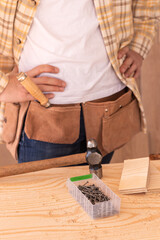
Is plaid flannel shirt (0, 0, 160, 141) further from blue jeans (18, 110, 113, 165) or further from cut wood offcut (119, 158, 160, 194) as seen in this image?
cut wood offcut (119, 158, 160, 194)

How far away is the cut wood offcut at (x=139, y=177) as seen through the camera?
1046 millimetres

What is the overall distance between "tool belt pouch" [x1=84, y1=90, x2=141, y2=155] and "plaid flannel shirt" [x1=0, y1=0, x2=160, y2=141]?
57 millimetres

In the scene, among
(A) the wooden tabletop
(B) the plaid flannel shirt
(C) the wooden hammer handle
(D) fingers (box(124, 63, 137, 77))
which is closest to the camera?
(A) the wooden tabletop

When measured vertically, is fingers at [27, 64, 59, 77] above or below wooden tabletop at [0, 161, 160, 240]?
above

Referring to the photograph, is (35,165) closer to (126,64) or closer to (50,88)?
(50,88)

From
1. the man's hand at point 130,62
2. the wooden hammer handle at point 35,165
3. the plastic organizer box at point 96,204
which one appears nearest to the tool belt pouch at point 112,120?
the man's hand at point 130,62

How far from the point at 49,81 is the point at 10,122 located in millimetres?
255

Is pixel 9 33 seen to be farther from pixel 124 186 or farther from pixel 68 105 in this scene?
pixel 124 186

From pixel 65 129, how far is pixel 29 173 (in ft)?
0.78

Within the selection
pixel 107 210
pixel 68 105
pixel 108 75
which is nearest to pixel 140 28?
pixel 108 75

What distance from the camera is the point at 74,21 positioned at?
4.15 feet

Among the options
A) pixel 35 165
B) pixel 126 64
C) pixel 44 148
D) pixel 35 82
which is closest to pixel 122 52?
pixel 126 64

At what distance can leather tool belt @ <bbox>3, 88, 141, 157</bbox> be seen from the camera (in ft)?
4.45

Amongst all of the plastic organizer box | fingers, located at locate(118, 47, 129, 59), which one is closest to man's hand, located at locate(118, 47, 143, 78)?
fingers, located at locate(118, 47, 129, 59)
